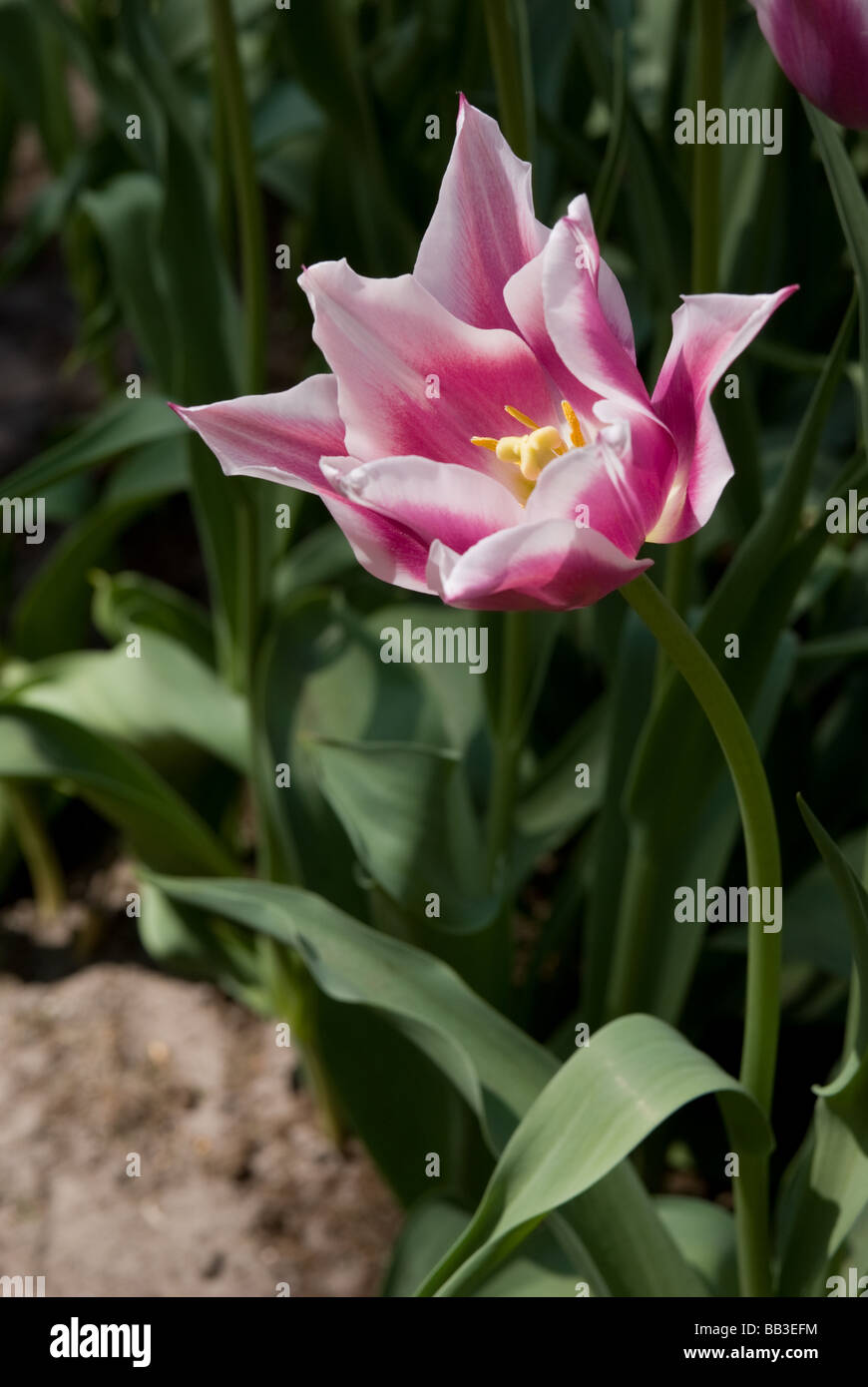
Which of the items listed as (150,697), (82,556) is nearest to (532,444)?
(150,697)

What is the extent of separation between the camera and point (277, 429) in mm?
490

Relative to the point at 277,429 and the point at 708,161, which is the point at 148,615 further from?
the point at 277,429

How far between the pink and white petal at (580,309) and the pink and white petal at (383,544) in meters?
0.08

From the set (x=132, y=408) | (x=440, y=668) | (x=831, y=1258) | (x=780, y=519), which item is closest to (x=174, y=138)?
(x=132, y=408)

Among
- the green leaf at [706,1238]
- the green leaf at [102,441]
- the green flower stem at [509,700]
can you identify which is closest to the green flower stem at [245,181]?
the green leaf at [102,441]

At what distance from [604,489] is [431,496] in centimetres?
5

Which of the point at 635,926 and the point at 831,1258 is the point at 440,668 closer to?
the point at 635,926

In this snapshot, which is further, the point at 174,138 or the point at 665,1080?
the point at 174,138

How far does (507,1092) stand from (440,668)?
56cm

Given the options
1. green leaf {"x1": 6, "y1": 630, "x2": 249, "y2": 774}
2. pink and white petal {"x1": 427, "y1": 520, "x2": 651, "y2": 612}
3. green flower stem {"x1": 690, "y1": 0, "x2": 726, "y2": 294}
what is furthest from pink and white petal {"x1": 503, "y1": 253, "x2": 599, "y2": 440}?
green leaf {"x1": 6, "y1": 630, "x2": 249, "y2": 774}

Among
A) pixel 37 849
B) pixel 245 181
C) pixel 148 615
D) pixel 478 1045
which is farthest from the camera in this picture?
pixel 37 849

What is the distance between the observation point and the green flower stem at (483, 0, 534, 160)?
0.75 meters

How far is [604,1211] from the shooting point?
2.40 feet
